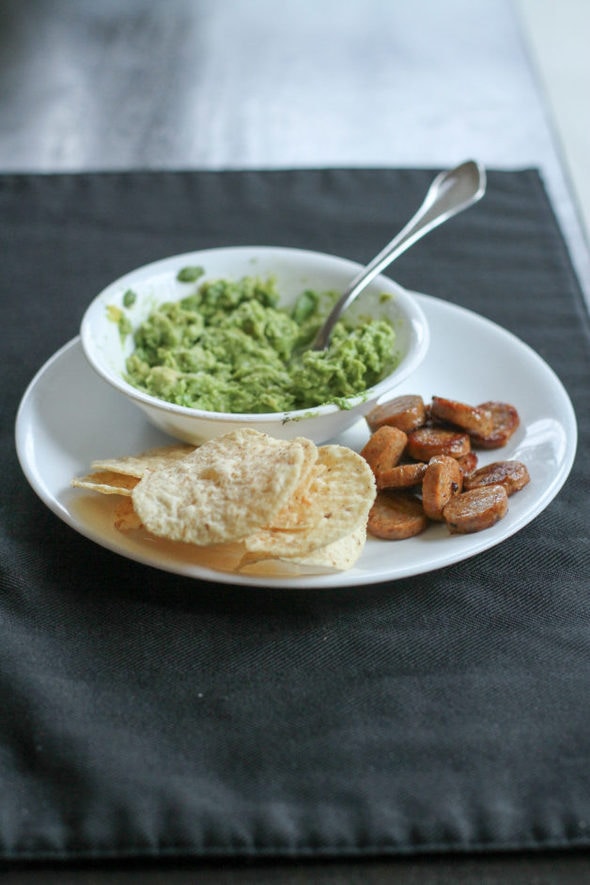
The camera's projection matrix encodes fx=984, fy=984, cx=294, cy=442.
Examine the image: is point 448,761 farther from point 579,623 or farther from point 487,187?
point 487,187

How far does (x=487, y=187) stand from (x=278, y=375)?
4.70 ft

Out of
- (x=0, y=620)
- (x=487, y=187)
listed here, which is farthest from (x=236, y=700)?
(x=487, y=187)

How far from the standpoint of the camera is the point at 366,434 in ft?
7.29

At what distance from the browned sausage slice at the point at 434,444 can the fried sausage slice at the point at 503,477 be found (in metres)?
0.06

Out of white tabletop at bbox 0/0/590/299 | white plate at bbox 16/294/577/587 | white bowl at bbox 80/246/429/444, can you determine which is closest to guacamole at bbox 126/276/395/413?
white bowl at bbox 80/246/429/444

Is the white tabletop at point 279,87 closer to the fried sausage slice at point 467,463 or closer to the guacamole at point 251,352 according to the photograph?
the guacamole at point 251,352

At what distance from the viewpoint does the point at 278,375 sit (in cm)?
221

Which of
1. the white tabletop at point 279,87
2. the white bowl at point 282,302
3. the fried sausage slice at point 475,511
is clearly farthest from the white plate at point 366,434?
the white tabletop at point 279,87

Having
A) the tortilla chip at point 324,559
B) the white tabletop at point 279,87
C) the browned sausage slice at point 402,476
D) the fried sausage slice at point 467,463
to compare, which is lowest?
the tortilla chip at point 324,559

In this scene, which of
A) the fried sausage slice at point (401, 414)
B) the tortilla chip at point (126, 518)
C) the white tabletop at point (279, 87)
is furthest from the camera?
the white tabletop at point (279, 87)

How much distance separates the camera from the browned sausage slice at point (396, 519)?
186 centimetres

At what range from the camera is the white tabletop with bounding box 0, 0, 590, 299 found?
12.0 ft

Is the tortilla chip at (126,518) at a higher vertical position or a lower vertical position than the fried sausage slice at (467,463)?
lower

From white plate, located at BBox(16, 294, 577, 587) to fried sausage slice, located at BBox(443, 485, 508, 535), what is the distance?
0.06ft
